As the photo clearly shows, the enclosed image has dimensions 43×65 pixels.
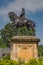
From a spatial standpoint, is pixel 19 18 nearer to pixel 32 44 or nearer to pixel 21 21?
pixel 21 21

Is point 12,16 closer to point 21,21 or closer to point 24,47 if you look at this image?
point 21,21

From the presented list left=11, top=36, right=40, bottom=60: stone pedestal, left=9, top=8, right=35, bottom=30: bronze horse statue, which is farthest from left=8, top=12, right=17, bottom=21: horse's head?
left=11, top=36, right=40, bottom=60: stone pedestal

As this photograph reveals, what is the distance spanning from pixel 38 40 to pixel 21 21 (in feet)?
7.24

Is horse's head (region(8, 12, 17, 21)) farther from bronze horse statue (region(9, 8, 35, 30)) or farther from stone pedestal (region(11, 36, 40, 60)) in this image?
stone pedestal (region(11, 36, 40, 60))

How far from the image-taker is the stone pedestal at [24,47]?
26.6 m

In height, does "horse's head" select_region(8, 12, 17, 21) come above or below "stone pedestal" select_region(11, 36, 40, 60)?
above

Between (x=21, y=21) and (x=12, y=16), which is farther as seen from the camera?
(x=21, y=21)

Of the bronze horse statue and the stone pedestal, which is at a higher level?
the bronze horse statue

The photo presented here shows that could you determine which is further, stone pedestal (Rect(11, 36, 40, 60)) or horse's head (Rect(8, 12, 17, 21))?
horse's head (Rect(8, 12, 17, 21))

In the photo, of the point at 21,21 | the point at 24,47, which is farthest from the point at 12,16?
the point at 24,47

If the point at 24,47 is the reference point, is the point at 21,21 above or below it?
above

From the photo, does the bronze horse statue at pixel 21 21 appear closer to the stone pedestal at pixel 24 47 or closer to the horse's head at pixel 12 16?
the horse's head at pixel 12 16

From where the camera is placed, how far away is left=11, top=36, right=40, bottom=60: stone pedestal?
26.6 metres

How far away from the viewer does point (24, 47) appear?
2708cm
